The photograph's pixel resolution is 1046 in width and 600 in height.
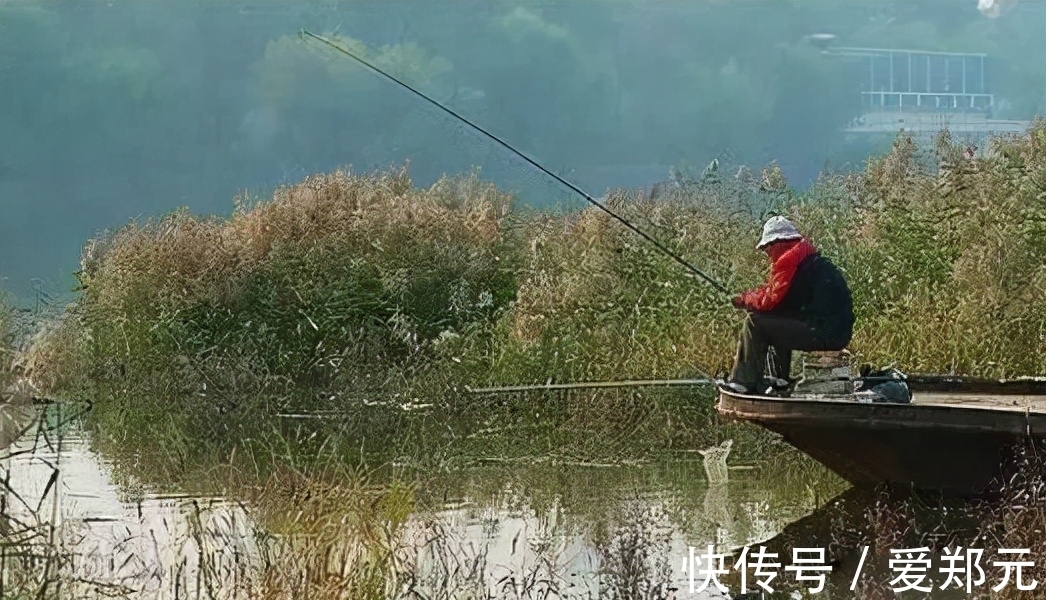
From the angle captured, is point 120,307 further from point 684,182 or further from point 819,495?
point 819,495

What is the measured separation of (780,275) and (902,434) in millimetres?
750

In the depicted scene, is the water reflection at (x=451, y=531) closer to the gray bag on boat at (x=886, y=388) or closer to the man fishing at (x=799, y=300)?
the gray bag on boat at (x=886, y=388)

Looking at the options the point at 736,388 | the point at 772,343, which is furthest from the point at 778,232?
the point at 736,388

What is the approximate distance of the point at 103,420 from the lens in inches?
304

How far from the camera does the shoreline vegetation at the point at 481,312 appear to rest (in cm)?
715

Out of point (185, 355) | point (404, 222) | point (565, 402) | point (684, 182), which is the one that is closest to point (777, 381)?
point (565, 402)

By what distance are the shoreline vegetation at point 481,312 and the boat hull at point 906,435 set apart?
1126 millimetres

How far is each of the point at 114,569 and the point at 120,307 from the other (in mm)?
3923

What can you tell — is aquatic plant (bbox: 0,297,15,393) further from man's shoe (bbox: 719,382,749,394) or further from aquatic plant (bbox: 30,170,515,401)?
man's shoe (bbox: 719,382,749,394)

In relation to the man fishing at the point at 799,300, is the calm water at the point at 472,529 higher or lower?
lower

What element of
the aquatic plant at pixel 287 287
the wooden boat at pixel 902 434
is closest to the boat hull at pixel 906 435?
the wooden boat at pixel 902 434

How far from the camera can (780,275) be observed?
521 cm

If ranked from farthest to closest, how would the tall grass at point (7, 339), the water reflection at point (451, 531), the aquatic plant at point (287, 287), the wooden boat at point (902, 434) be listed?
the aquatic plant at point (287, 287), the tall grass at point (7, 339), the wooden boat at point (902, 434), the water reflection at point (451, 531)

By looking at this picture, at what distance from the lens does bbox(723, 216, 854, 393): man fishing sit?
5.18m
